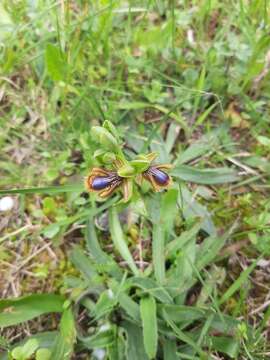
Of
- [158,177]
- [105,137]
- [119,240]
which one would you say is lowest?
[119,240]

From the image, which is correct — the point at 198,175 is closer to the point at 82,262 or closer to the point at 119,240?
the point at 119,240

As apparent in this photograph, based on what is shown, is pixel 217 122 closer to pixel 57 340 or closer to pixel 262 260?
pixel 262 260

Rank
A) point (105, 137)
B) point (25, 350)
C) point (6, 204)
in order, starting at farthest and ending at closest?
1. point (6, 204)
2. point (25, 350)
3. point (105, 137)

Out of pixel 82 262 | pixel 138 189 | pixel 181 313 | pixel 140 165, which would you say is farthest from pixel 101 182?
pixel 181 313

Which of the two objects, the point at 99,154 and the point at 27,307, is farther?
the point at 27,307

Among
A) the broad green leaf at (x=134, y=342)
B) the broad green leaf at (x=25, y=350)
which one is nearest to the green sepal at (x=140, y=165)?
the broad green leaf at (x=134, y=342)

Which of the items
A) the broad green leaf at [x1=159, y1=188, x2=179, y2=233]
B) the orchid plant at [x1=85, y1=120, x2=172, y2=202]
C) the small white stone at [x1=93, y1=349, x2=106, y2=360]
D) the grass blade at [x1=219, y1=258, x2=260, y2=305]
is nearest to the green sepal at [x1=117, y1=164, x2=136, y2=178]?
the orchid plant at [x1=85, y1=120, x2=172, y2=202]
